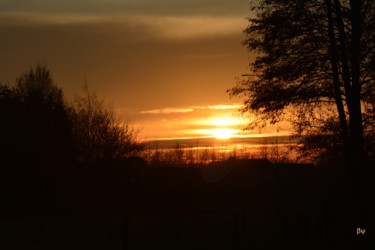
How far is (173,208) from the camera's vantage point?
2008 inches

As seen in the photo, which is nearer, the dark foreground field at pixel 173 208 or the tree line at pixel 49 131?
the dark foreground field at pixel 173 208

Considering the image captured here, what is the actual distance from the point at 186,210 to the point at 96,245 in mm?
31279

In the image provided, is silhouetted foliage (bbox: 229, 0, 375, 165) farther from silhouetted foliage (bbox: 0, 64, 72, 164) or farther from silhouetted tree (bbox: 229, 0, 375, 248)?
silhouetted foliage (bbox: 0, 64, 72, 164)

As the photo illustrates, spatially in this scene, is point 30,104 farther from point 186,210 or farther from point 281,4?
point 281,4

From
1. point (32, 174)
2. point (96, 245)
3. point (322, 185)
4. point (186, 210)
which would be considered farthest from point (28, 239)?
point (322, 185)

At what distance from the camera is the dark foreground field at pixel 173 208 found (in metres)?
20.3

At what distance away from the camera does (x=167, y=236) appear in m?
24.2

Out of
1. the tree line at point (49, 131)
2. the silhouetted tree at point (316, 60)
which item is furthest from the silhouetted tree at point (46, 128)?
the silhouetted tree at point (316, 60)

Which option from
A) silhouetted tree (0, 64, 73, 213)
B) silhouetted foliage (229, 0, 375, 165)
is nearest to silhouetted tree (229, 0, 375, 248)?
silhouetted foliage (229, 0, 375, 165)

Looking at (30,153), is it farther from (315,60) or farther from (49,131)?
(315,60)

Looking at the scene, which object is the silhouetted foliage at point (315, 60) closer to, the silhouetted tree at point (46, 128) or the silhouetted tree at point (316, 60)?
the silhouetted tree at point (316, 60)

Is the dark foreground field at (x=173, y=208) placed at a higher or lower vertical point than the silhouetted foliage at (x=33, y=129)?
lower

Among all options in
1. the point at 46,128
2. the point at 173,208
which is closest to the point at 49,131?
the point at 46,128

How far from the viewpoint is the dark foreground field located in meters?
20.3
